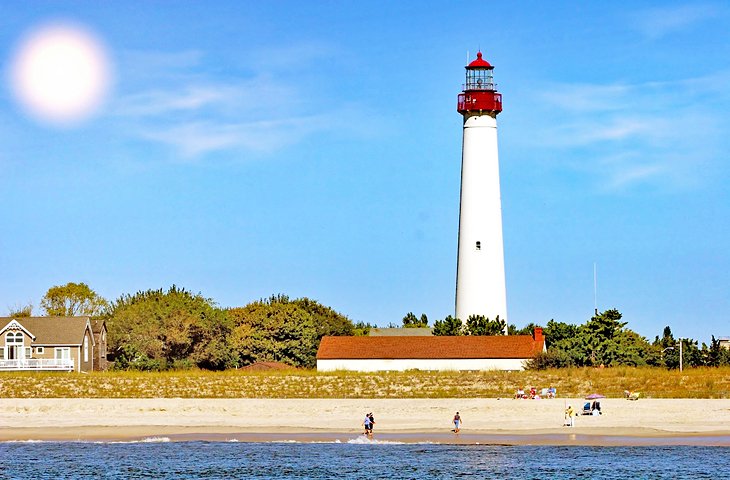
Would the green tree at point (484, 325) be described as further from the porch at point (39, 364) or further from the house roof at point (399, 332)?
the porch at point (39, 364)

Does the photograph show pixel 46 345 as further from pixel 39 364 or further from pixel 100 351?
pixel 100 351

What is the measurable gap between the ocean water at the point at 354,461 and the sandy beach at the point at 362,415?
5.95 feet

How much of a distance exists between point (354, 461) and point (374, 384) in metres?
23.5

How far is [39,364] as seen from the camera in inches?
3255

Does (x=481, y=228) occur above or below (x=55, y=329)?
above

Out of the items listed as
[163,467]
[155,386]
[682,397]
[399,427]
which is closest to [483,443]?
[399,427]

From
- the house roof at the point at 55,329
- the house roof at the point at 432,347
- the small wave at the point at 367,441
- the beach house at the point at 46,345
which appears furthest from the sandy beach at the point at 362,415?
the house roof at the point at 55,329

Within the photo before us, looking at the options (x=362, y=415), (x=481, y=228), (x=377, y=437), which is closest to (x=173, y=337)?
(x=481, y=228)

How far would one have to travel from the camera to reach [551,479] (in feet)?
125

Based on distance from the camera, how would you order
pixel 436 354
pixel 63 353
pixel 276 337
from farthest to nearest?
1. pixel 276 337
2. pixel 63 353
3. pixel 436 354

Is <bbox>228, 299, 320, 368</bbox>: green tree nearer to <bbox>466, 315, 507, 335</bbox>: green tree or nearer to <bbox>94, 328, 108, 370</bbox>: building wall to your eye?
<bbox>94, 328, 108, 370</bbox>: building wall

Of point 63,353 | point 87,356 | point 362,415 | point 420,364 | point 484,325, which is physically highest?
point 484,325

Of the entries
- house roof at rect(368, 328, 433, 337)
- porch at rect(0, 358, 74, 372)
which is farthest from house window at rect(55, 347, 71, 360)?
house roof at rect(368, 328, 433, 337)

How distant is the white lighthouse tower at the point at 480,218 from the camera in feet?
261
